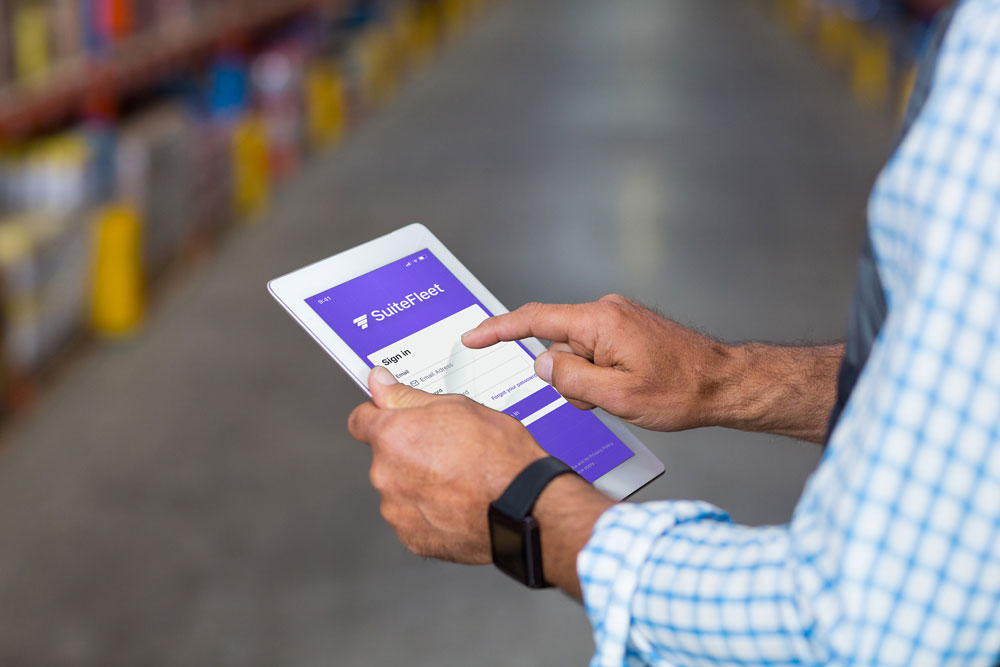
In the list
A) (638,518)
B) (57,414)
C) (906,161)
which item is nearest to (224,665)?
(57,414)

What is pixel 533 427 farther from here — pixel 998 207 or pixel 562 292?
pixel 562 292

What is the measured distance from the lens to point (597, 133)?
6242mm

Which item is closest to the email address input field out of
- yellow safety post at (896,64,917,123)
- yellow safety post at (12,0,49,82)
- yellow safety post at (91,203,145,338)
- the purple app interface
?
the purple app interface

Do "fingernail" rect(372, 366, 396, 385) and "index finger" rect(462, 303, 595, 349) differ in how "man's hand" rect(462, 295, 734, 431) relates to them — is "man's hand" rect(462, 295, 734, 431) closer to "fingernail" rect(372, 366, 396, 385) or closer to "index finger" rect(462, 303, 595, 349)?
"index finger" rect(462, 303, 595, 349)

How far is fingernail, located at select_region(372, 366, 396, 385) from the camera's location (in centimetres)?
92

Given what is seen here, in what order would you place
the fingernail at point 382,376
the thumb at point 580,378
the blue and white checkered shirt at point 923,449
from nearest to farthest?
the blue and white checkered shirt at point 923,449, the fingernail at point 382,376, the thumb at point 580,378

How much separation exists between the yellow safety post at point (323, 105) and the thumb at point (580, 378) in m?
4.98

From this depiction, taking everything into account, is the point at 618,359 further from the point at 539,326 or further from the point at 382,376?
the point at 382,376

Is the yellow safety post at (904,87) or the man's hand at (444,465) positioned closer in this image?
the man's hand at (444,465)

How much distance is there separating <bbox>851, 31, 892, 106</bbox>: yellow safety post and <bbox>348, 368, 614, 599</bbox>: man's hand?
22.6 ft

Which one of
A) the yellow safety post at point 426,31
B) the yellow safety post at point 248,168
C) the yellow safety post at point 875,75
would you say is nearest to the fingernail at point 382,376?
the yellow safety post at point 248,168

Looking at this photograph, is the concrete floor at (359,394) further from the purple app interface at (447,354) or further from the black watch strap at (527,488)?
the black watch strap at (527,488)

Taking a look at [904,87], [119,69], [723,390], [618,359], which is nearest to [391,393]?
[618,359]

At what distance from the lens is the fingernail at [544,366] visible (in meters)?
1.03
